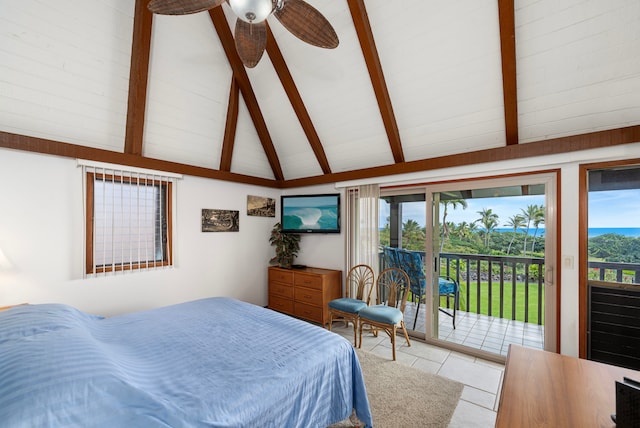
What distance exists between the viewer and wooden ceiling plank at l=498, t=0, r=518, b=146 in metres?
2.05

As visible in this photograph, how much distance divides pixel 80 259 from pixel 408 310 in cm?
403

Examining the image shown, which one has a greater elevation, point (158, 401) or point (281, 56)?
point (281, 56)

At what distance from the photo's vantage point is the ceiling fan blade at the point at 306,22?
5.37ft

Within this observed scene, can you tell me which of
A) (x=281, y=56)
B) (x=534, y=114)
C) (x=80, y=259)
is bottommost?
(x=80, y=259)

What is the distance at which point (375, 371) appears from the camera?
2660 millimetres

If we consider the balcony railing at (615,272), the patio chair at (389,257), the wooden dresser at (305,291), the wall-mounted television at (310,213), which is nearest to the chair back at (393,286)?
the patio chair at (389,257)

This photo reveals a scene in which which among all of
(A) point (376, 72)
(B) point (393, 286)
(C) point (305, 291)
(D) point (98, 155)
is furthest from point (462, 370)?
(D) point (98, 155)

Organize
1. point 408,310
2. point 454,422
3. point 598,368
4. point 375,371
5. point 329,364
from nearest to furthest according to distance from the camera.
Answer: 1. point 598,368
2. point 329,364
3. point 454,422
4. point 375,371
5. point 408,310

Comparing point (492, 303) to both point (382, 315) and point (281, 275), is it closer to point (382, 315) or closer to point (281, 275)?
point (382, 315)

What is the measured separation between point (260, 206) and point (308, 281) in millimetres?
1575

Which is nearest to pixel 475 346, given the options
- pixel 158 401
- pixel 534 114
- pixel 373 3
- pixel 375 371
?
pixel 375 371

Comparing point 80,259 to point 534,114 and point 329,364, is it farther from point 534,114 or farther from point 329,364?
point 534,114

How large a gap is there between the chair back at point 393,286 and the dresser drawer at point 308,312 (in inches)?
35.1

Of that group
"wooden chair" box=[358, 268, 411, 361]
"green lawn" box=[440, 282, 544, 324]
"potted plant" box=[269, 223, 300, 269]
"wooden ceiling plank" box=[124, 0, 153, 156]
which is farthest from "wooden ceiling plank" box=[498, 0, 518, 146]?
"potted plant" box=[269, 223, 300, 269]
